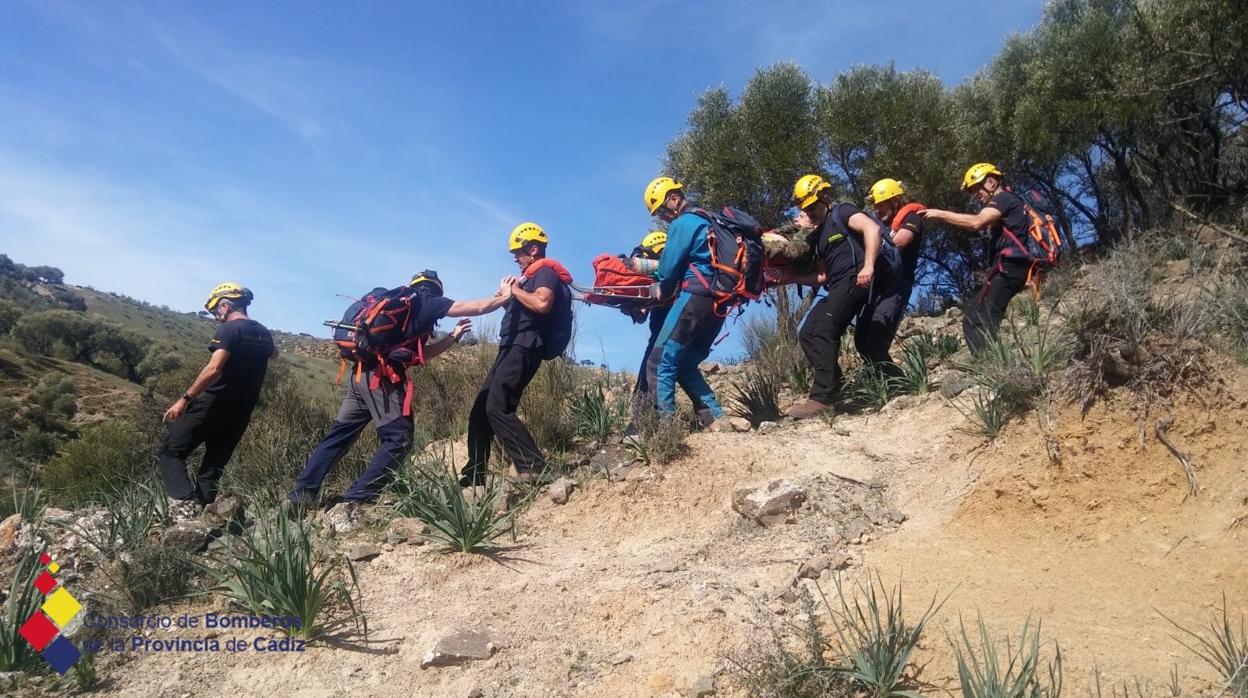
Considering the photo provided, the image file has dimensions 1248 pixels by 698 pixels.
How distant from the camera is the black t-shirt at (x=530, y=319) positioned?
17.4 ft

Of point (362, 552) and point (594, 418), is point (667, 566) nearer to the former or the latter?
point (362, 552)

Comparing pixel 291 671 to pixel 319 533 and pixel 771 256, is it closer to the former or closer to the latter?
pixel 319 533

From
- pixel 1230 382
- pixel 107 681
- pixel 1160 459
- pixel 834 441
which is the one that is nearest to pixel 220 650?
pixel 107 681

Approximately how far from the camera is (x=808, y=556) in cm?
388

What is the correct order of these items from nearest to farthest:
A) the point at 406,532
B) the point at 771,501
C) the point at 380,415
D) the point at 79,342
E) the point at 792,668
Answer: the point at 792,668 < the point at 771,501 < the point at 406,532 < the point at 380,415 < the point at 79,342

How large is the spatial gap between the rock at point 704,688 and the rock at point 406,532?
2.15 metres

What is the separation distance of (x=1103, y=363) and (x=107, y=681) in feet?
16.6

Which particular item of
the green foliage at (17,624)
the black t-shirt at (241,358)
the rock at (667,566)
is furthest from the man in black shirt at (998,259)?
the green foliage at (17,624)

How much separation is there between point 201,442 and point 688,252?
3.72 metres

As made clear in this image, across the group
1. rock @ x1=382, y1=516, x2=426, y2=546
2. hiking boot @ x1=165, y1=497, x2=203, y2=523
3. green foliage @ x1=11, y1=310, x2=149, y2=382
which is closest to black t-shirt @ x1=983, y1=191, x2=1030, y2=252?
rock @ x1=382, y1=516, x2=426, y2=546

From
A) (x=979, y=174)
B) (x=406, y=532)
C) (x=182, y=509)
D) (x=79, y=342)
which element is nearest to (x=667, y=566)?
(x=406, y=532)

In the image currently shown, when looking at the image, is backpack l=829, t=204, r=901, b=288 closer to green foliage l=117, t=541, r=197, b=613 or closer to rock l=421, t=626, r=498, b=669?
rock l=421, t=626, r=498, b=669

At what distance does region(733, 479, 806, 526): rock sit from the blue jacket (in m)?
1.50

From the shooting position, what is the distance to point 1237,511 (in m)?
3.46
